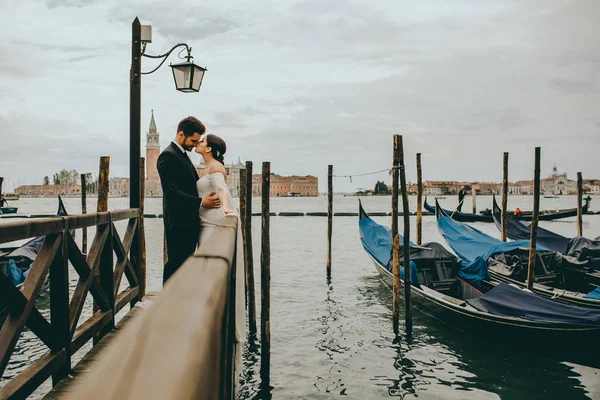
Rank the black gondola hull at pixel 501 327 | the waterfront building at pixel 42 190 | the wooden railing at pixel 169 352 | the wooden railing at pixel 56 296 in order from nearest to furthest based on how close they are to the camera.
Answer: the wooden railing at pixel 169 352, the wooden railing at pixel 56 296, the black gondola hull at pixel 501 327, the waterfront building at pixel 42 190

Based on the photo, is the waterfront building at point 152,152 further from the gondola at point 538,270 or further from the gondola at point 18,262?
the gondola at point 538,270

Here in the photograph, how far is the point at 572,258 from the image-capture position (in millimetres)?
8398

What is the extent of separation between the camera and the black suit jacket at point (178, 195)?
2.73 meters

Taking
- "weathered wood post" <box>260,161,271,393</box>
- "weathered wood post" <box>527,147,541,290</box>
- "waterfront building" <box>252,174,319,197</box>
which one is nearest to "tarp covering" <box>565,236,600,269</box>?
"weathered wood post" <box>527,147,541,290</box>

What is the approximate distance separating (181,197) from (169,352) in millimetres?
2350

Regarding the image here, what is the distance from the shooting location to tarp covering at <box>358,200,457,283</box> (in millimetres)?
8234

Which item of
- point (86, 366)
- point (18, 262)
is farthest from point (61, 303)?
point (18, 262)

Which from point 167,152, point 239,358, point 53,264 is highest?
point 167,152

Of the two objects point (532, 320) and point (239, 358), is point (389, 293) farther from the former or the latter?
point (239, 358)

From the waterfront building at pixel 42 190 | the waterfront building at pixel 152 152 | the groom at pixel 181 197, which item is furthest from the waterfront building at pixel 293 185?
the groom at pixel 181 197

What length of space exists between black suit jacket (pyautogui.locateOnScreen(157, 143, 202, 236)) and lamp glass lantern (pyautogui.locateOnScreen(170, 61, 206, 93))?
1881 millimetres

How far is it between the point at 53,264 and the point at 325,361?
14.3 feet

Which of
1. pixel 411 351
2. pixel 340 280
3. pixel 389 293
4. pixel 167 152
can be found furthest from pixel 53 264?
pixel 340 280

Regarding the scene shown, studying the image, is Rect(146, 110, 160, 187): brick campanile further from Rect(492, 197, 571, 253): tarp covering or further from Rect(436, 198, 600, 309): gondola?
Rect(436, 198, 600, 309): gondola
